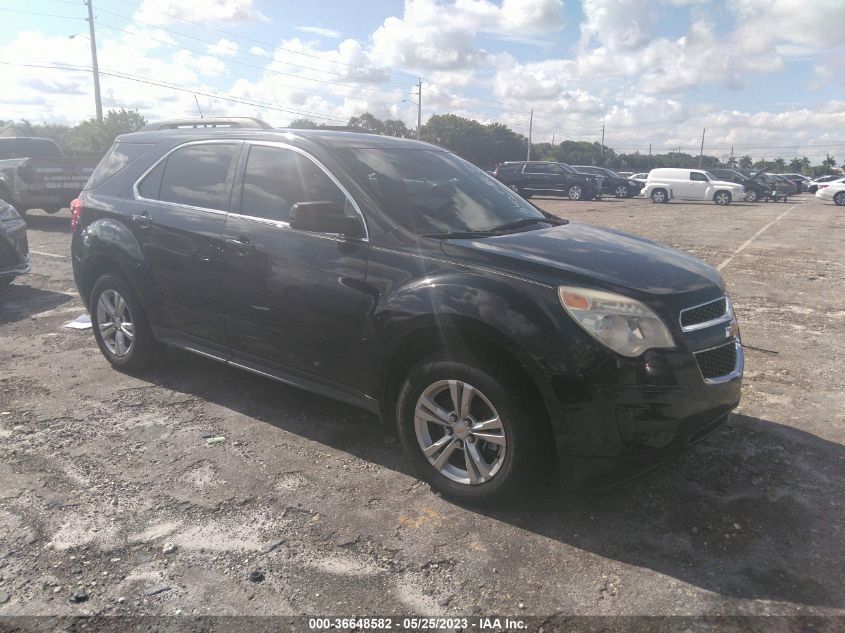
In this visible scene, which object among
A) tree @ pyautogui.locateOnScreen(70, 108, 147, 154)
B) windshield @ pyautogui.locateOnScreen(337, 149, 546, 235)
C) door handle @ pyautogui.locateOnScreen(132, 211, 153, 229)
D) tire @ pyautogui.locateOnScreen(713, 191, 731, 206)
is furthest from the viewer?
tree @ pyautogui.locateOnScreen(70, 108, 147, 154)

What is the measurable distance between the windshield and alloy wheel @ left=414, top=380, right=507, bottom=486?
910 millimetres

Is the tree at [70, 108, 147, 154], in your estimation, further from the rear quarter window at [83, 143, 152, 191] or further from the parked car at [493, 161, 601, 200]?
the rear quarter window at [83, 143, 152, 191]

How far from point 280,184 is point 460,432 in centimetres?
190

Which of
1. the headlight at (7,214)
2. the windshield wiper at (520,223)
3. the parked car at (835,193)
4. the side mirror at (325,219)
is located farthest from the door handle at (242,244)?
the parked car at (835,193)

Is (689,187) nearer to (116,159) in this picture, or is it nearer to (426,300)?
(116,159)

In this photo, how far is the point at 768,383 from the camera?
495 cm

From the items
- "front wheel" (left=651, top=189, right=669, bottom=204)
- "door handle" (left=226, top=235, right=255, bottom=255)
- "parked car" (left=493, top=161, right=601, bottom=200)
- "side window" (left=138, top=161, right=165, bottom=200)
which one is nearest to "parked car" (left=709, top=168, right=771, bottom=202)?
"front wheel" (left=651, top=189, right=669, bottom=204)

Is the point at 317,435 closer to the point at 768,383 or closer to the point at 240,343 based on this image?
the point at 240,343

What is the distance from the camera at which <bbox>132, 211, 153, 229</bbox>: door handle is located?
15.0ft

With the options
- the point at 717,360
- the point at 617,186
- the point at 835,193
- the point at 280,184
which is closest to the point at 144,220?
the point at 280,184

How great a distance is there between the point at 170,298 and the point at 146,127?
196 centimetres

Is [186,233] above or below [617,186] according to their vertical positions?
above

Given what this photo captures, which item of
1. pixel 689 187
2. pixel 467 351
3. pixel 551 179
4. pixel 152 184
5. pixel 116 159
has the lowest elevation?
pixel 467 351

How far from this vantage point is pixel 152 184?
4.73 metres
